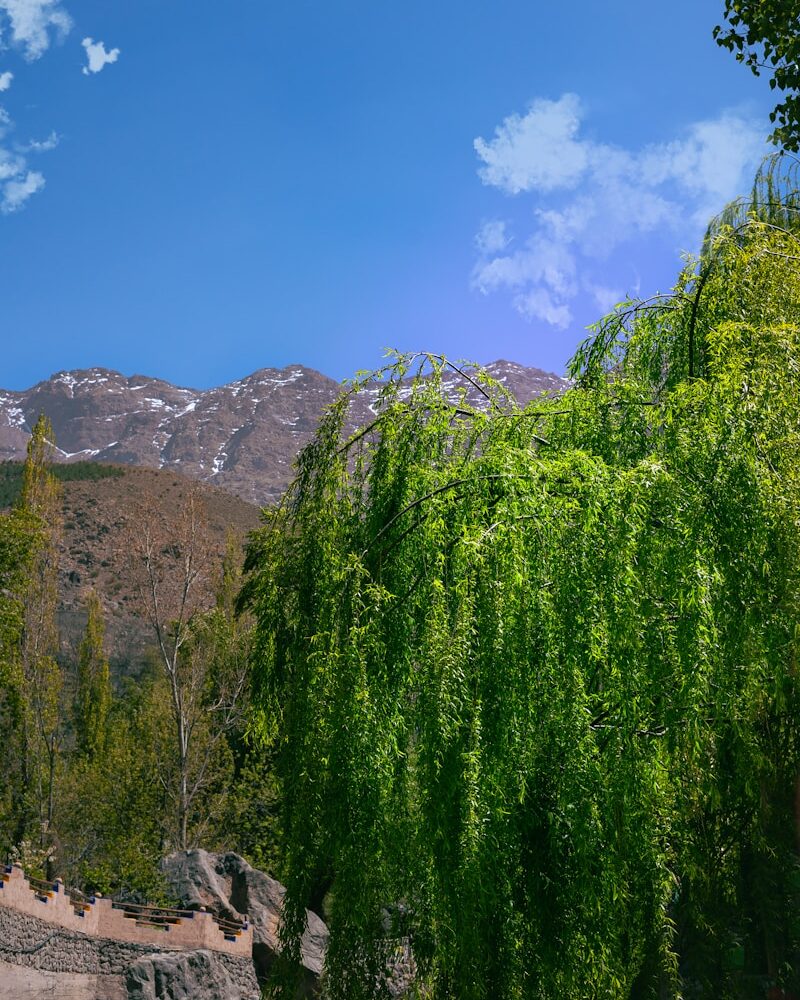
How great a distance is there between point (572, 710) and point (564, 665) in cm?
26

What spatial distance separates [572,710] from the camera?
5492mm

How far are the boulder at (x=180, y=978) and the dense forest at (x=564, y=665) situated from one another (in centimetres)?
1156

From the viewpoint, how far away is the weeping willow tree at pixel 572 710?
557cm

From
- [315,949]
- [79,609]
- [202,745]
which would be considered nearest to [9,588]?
[202,745]

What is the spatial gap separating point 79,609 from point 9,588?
58168mm

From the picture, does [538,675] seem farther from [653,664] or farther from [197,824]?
[197,824]

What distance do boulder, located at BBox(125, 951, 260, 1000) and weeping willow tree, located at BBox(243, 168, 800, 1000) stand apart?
1292cm

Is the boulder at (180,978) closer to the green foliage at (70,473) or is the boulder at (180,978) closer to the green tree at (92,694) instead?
the green tree at (92,694)

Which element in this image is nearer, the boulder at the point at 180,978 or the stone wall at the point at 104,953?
the boulder at the point at 180,978

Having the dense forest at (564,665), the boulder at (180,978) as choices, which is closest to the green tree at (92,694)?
the boulder at (180,978)

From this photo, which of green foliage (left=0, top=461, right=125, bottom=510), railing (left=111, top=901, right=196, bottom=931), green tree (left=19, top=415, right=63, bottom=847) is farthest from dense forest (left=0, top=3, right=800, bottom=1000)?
green foliage (left=0, top=461, right=125, bottom=510)

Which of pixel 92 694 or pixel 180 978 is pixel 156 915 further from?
pixel 92 694

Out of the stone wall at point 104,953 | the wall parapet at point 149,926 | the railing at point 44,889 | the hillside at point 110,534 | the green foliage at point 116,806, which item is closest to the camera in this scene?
the stone wall at point 104,953

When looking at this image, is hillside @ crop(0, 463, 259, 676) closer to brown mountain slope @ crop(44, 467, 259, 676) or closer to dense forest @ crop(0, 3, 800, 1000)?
brown mountain slope @ crop(44, 467, 259, 676)
